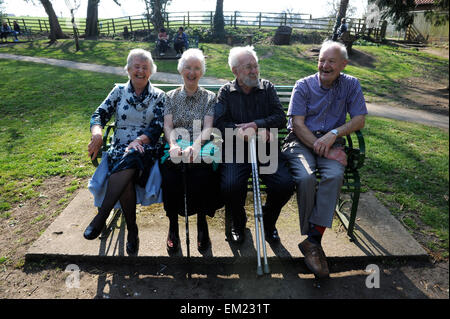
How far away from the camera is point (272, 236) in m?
2.81

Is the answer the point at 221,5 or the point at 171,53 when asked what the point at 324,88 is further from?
the point at 221,5

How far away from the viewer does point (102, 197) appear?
2.72 metres

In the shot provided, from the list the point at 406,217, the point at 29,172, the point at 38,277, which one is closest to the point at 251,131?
the point at 406,217

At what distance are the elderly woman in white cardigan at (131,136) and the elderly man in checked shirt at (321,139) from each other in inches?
50.8

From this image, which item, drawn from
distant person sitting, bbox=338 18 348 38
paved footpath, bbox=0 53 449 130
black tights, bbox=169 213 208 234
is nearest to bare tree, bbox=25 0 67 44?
paved footpath, bbox=0 53 449 130

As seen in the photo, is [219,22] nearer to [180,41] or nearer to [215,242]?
[180,41]

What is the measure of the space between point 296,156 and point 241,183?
0.58 m

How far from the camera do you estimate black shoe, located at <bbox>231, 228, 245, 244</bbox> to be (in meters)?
2.77

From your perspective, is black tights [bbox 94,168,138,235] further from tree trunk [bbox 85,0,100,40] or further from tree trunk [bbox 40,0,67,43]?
tree trunk [bbox 85,0,100,40]

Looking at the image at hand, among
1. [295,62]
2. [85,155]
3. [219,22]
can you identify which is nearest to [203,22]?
[219,22]

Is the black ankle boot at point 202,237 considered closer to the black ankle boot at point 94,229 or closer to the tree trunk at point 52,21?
the black ankle boot at point 94,229

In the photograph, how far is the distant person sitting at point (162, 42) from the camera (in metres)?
14.1

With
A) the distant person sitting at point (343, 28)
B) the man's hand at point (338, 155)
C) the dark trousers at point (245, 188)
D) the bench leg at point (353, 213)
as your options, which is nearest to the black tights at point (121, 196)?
the dark trousers at point (245, 188)

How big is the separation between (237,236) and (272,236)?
0.32 metres
